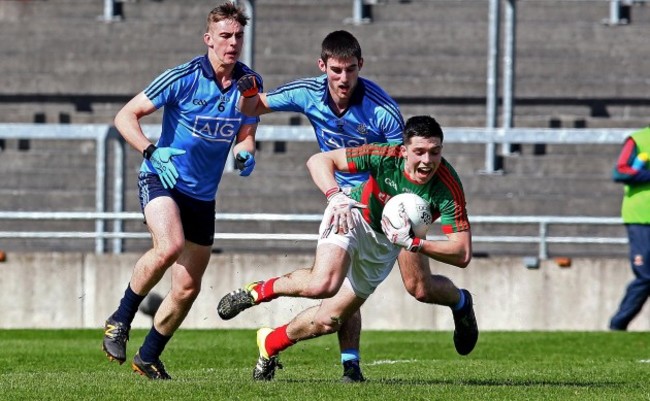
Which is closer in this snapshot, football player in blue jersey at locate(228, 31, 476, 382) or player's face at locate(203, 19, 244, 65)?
football player in blue jersey at locate(228, 31, 476, 382)

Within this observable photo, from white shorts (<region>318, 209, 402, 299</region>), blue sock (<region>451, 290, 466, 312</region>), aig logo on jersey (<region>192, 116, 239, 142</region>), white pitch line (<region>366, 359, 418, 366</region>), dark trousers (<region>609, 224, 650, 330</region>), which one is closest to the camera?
white shorts (<region>318, 209, 402, 299</region>)

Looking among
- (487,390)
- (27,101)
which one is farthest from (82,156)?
(487,390)

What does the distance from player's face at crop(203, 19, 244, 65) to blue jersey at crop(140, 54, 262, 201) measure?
6.6 inches

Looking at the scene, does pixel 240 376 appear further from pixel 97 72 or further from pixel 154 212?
pixel 97 72

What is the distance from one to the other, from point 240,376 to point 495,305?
637cm

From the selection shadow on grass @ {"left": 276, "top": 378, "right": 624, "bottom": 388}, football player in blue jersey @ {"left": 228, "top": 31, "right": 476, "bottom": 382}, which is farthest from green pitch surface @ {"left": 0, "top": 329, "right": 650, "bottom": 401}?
football player in blue jersey @ {"left": 228, "top": 31, "right": 476, "bottom": 382}

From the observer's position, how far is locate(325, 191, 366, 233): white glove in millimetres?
8578

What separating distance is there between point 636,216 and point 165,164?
→ 24.1 feet

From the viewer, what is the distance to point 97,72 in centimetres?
2314

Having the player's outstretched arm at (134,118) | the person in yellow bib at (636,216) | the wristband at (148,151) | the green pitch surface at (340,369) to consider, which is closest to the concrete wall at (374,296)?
the green pitch surface at (340,369)

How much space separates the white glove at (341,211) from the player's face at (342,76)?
1050mm

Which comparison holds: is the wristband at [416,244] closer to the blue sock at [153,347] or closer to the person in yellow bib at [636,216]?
the blue sock at [153,347]

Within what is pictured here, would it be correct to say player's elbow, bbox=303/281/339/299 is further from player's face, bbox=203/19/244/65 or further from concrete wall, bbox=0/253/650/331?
concrete wall, bbox=0/253/650/331

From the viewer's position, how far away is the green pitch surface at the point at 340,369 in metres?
8.51
